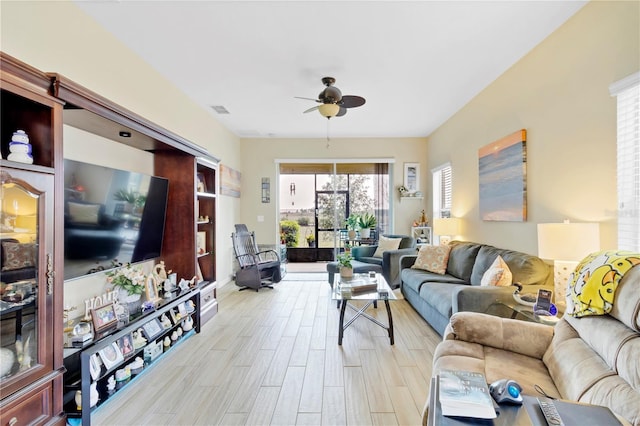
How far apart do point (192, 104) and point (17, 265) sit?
3.19 m

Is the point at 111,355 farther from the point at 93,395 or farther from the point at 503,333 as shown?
the point at 503,333

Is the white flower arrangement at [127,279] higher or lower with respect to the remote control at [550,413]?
higher

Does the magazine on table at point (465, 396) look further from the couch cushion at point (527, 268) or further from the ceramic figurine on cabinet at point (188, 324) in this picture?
the ceramic figurine on cabinet at point (188, 324)

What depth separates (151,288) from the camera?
108 inches

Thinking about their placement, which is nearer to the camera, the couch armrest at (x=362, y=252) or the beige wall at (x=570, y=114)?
the beige wall at (x=570, y=114)

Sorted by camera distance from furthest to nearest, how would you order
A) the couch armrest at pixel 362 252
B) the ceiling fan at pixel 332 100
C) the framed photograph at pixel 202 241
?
the couch armrest at pixel 362 252, the framed photograph at pixel 202 241, the ceiling fan at pixel 332 100

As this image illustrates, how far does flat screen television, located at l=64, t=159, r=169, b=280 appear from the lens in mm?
2104

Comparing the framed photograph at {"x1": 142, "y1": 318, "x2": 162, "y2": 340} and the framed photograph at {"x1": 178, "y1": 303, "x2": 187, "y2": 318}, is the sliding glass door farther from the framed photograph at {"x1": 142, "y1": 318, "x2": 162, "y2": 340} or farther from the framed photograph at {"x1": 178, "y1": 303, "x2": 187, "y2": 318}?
the framed photograph at {"x1": 142, "y1": 318, "x2": 162, "y2": 340}

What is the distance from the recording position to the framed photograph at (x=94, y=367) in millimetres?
1916

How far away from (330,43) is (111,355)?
3.10m

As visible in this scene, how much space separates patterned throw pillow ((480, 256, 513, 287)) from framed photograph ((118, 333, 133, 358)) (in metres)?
3.12

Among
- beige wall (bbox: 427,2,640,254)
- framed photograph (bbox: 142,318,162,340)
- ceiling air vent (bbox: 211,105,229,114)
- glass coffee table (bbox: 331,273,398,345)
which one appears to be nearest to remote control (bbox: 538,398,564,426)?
beige wall (bbox: 427,2,640,254)

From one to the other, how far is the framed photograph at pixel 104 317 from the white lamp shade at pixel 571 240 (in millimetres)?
3314

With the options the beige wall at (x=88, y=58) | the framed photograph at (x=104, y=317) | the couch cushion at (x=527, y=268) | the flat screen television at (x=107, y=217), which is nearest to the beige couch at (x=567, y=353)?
the couch cushion at (x=527, y=268)
